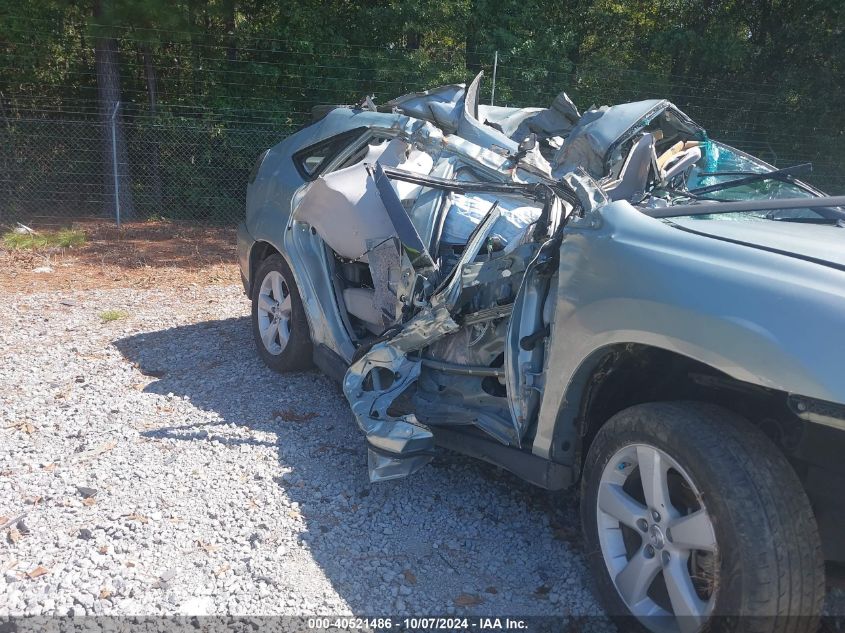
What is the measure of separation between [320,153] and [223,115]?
8.91m

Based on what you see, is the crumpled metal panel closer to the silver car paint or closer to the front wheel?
the silver car paint

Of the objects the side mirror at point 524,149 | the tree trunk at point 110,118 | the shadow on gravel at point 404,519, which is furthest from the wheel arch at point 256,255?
the tree trunk at point 110,118

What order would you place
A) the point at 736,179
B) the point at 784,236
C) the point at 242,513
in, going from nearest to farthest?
the point at 784,236, the point at 242,513, the point at 736,179

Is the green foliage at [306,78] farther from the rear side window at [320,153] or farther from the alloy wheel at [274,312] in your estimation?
the alloy wheel at [274,312]

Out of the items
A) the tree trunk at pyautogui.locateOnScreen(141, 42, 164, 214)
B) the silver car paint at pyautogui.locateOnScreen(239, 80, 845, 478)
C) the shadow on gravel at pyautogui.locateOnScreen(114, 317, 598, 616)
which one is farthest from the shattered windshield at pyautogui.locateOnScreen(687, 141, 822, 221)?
the tree trunk at pyautogui.locateOnScreen(141, 42, 164, 214)

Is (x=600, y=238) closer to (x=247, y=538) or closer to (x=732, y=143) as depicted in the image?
(x=247, y=538)

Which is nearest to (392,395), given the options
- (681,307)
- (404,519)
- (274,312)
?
(404,519)

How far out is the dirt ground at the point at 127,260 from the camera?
8805 millimetres

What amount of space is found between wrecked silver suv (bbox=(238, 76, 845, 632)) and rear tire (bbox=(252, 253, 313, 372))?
28 millimetres

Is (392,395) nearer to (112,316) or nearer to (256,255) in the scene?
(256,255)

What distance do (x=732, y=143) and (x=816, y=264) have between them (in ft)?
36.9

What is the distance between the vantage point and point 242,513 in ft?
11.4

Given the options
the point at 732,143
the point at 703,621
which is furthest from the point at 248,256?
the point at 732,143

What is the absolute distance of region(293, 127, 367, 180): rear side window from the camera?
4.83m
